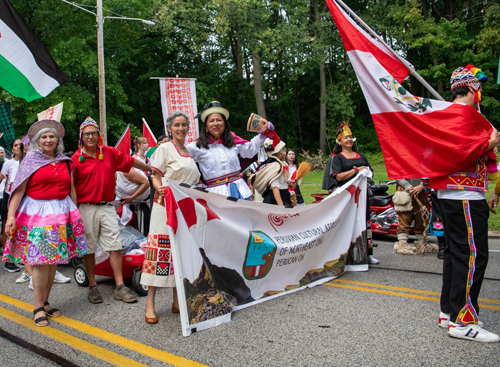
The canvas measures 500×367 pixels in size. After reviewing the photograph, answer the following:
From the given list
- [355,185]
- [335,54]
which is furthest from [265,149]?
[335,54]

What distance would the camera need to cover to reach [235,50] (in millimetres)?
35906

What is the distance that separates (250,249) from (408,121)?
1.95 m

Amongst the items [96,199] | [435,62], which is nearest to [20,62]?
[96,199]

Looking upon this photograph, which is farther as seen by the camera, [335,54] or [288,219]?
[335,54]

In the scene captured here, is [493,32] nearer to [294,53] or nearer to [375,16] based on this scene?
[375,16]

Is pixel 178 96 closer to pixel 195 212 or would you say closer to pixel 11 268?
pixel 11 268

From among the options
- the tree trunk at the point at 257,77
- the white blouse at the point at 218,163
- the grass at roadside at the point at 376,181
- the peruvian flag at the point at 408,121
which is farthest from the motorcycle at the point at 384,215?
the tree trunk at the point at 257,77

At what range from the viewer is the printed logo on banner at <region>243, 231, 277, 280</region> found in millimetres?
4363

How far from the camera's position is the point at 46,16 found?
22188 millimetres

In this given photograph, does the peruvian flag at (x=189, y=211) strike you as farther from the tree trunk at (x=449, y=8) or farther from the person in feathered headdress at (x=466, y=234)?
the tree trunk at (x=449, y=8)

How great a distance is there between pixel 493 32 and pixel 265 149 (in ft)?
76.2

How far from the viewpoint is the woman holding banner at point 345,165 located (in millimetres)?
6105

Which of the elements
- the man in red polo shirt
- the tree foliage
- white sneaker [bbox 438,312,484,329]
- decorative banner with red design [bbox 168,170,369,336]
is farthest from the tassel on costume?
the tree foliage

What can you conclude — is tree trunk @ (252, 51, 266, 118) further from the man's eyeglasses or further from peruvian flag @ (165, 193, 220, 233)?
peruvian flag @ (165, 193, 220, 233)
